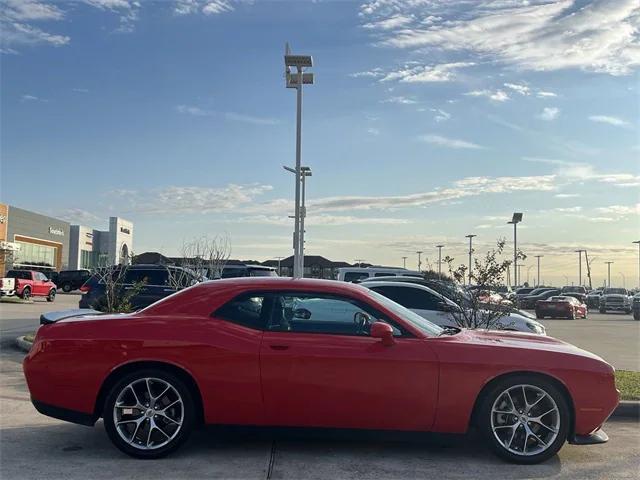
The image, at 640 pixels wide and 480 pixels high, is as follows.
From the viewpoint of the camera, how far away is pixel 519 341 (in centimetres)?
564

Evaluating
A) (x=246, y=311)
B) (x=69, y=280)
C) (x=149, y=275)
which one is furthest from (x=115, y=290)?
(x=69, y=280)

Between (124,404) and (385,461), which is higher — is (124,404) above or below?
above

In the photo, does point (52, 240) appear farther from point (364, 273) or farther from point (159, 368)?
point (159, 368)

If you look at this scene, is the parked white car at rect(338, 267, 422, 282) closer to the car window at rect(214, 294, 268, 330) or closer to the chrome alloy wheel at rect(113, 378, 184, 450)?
the car window at rect(214, 294, 268, 330)

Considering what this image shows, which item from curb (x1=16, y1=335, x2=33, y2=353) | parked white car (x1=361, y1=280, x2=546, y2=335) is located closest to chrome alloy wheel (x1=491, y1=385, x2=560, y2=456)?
parked white car (x1=361, y1=280, x2=546, y2=335)

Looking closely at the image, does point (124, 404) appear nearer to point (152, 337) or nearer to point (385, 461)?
point (152, 337)

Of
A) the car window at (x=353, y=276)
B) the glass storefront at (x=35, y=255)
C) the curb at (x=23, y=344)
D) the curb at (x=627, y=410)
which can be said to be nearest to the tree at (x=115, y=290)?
the curb at (x=23, y=344)

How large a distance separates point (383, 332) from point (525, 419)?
56.8 inches

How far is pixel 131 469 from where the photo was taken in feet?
16.1

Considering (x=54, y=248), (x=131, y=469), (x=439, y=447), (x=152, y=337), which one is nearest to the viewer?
(x=131, y=469)

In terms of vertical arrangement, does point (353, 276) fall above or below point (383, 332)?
above

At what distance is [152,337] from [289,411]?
1.32m

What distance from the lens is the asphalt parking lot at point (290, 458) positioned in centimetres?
486

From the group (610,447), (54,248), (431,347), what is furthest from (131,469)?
(54,248)
